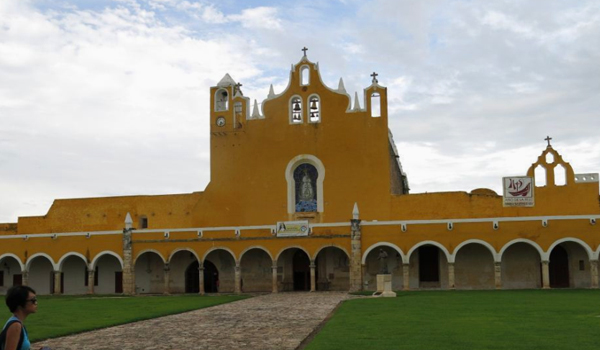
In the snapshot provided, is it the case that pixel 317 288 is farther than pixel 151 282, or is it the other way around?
pixel 151 282

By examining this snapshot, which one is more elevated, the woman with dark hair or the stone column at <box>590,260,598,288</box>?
the woman with dark hair

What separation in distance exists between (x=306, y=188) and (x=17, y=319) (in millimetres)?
32839

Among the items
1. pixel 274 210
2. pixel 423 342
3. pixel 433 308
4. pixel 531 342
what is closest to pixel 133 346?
pixel 423 342

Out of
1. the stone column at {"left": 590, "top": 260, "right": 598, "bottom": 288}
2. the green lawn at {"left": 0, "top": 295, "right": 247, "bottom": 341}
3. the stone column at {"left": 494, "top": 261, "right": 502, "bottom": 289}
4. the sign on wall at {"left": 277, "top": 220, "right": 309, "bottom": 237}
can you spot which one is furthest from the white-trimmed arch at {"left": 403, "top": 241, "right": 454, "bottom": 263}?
the green lawn at {"left": 0, "top": 295, "right": 247, "bottom": 341}

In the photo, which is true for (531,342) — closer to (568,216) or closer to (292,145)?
(568,216)

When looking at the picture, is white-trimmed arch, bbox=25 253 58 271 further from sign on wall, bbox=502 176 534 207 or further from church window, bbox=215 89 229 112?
sign on wall, bbox=502 176 534 207

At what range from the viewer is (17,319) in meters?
5.84

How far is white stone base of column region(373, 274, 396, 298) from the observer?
2883 centimetres

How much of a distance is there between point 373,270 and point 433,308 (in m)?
15.2

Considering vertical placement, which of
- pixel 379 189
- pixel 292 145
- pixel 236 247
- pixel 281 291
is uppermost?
pixel 292 145

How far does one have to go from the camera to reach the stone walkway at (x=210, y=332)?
1339 centimetres

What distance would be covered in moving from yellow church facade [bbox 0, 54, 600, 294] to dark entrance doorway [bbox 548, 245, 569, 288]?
0.05m

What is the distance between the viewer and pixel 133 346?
13398 mm

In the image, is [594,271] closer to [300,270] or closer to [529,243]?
[529,243]
